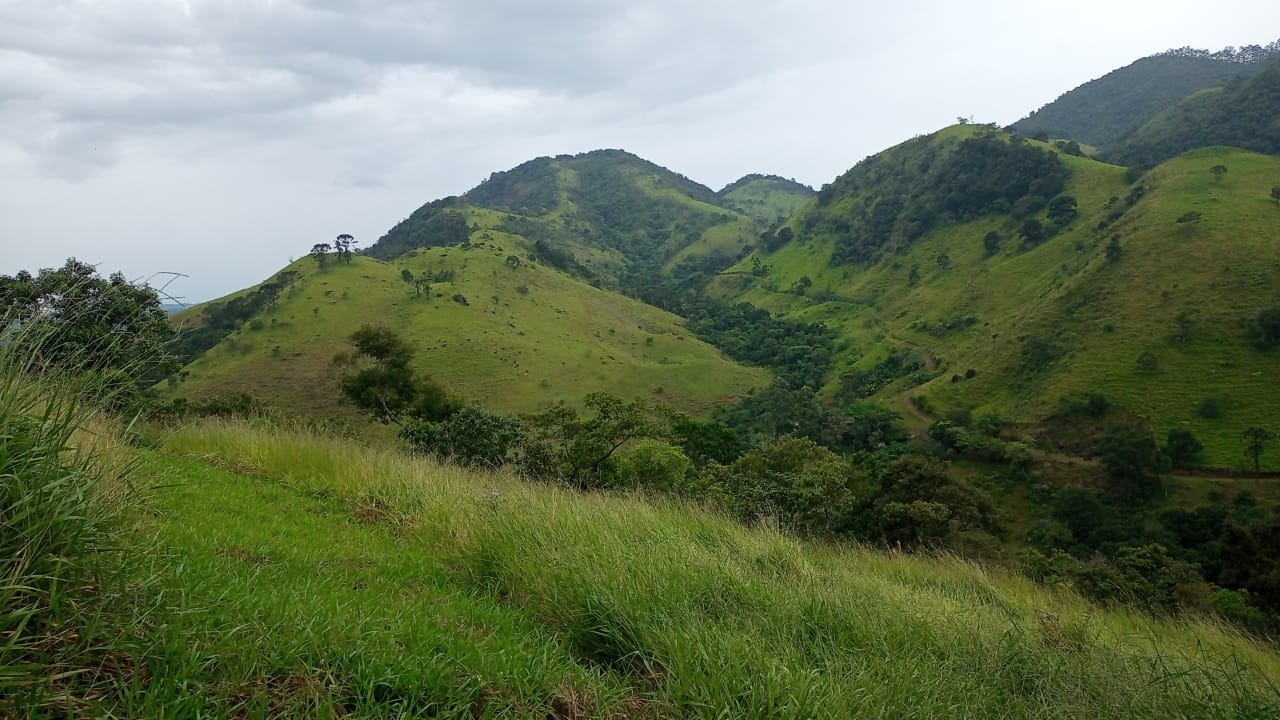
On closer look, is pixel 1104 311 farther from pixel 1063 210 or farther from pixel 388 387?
pixel 388 387

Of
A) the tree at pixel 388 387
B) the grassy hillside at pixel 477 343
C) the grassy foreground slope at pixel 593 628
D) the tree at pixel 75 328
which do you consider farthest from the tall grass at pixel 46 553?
the grassy hillside at pixel 477 343

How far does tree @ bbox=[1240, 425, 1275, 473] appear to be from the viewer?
41.3 m

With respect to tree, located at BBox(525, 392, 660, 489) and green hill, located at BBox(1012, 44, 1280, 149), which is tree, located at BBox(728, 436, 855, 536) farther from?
green hill, located at BBox(1012, 44, 1280, 149)

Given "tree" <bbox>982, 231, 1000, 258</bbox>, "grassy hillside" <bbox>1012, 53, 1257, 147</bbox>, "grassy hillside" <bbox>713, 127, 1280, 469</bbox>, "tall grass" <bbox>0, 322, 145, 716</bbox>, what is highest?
"grassy hillside" <bbox>1012, 53, 1257, 147</bbox>

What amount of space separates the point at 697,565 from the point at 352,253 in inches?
4158

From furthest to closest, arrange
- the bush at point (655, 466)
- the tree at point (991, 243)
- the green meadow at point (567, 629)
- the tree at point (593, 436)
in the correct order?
1. the tree at point (991, 243)
2. the tree at point (593, 436)
3. the bush at point (655, 466)
4. the green meadow at point (567, 629)

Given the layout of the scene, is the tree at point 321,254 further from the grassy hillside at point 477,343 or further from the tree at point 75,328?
the tree at point 75,328

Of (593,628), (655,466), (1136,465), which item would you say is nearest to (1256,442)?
(1136,465)

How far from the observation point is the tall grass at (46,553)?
83.8 inches

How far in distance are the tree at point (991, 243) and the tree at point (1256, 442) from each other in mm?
53502

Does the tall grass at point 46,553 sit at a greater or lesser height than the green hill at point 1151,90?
lesser

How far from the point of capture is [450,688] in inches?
108

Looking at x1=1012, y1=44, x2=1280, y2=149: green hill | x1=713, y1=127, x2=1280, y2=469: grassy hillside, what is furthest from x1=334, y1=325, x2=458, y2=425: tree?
x1=1012, y1=44, x2=1280, y2=149: green hill

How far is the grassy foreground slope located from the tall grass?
29 cm
